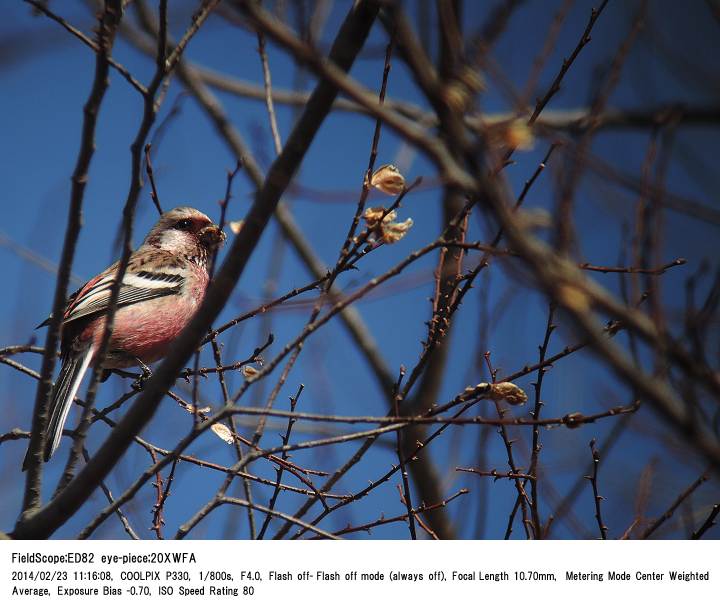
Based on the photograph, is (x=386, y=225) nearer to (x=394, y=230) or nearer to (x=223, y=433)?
(x=394, y=230)

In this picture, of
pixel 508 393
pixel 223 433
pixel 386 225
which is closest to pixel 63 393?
pixel 223 433

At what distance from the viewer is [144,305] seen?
4.49 meters

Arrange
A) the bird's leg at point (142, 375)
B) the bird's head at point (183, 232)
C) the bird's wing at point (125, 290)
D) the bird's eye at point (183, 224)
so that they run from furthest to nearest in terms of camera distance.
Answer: the bird's eye at point (183, 224), the bird's head at point (183, 232), the bird's wing at point (125, 290), the bird's leg at point (142, 375)

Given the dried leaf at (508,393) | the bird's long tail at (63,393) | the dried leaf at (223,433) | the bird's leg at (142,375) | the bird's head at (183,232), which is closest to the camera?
the dried leaf at (508,393)

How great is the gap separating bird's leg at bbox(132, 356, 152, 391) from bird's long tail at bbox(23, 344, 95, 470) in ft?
0.95

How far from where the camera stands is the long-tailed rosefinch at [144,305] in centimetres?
406

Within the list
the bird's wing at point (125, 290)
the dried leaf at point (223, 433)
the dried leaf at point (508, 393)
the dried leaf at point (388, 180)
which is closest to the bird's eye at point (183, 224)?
the bird's wing at point (125, 290)

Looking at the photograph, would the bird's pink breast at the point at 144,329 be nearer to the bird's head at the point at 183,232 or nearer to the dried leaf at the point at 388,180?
the bird's head at the point at 183,232

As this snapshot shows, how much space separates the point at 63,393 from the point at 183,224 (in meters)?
2.01

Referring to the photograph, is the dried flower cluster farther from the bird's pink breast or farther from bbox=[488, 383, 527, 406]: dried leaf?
the bird's pink breast

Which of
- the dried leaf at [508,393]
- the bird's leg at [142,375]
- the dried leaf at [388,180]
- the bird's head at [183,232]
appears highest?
the bird's head at [183,232]

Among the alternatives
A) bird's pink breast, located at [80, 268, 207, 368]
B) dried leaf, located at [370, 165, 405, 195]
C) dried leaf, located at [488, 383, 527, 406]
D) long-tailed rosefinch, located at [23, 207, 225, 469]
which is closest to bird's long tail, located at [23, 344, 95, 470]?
long-tailed rosefinch, located at [23, 207, 225, 469]
